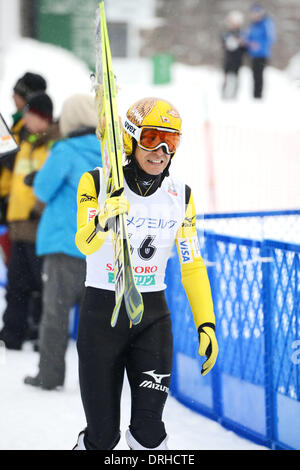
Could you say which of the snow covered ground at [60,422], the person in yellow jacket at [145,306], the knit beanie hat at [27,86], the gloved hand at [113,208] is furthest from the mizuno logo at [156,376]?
the knit beanie hat at [27,86]

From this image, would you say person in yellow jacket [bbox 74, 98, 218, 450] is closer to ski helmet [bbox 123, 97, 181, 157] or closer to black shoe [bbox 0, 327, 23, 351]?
ski helmet [bbox 123, 97, 181, 157]

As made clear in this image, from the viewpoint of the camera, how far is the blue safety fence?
173 inches

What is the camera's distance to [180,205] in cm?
349

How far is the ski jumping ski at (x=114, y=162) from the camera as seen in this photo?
3.01 metres

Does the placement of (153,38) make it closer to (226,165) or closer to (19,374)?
(226,165)

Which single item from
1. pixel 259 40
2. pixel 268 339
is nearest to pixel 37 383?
pixel 268 339

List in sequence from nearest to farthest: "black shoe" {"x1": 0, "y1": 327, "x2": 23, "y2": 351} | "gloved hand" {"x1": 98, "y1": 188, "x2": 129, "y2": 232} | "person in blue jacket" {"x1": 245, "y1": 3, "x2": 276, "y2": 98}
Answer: "gloved hand" {"x1": 98, "y1": 188, "x2": 129, "y2": 232} → "black shoe" {"x1": 0, "y1": 327, "x2": 23, "y2": 351} → "person in blue jacket" {"x1": 245, "y1": 3, "x2": 276, "y2": 98}

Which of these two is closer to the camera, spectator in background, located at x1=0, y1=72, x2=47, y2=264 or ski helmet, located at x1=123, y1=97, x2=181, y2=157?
ski helmet, located at x1=123, y1=97, x2=181, y2=157

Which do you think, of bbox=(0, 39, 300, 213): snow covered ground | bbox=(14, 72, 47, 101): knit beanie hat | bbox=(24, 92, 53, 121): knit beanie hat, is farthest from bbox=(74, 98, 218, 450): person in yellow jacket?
bbox=(0, 39, 300, 213): snow covered ground

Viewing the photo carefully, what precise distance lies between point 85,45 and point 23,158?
19424 millimetres

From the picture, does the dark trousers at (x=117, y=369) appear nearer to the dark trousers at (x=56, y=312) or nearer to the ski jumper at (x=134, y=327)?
the ski jumper at (x=134, y=327)

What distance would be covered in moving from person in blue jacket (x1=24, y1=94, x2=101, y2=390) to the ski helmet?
178 centimetres
